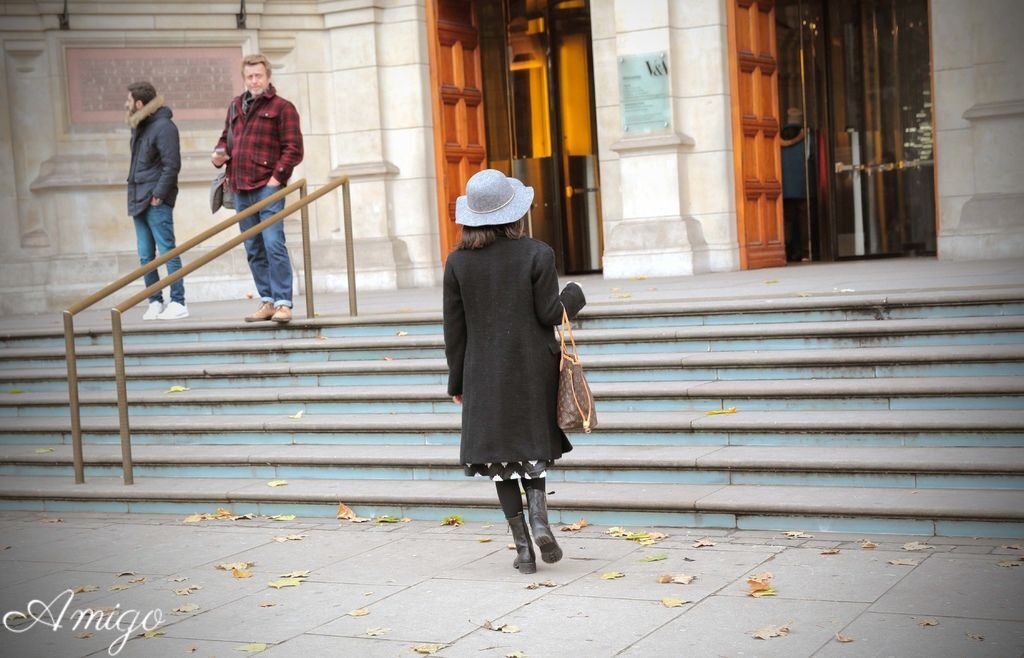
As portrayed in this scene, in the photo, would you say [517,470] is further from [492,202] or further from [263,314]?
[263,314]

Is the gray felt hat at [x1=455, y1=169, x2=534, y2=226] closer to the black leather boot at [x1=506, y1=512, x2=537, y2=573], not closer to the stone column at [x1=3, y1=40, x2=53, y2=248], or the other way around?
the black leather boot at [x1=506, y1=512, x2=537, y2=573]

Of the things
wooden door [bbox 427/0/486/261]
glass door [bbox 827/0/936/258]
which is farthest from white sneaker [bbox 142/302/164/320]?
glass door [bbox 827/0/936/258]

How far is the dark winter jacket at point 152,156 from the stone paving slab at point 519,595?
5074mm

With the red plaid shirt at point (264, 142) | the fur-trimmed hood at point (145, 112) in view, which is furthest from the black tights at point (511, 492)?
the fur-trimmed hood at point (145, 112)

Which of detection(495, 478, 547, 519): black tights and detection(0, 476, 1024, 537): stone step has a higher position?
detection(495, 478, 547, 519): black tights

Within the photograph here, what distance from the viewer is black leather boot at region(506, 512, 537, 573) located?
566cm

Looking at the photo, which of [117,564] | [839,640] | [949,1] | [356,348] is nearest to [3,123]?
[356,348]

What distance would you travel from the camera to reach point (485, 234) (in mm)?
5656

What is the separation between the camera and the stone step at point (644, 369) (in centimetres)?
731

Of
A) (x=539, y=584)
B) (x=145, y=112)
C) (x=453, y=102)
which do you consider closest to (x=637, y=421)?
(x=539, y=584)

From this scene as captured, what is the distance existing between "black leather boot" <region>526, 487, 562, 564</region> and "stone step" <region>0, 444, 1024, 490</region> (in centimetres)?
140

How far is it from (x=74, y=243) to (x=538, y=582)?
34.5ft

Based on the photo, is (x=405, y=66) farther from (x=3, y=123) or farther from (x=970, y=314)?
(x=970, y=314)

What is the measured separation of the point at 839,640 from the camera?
4383 millimetres
